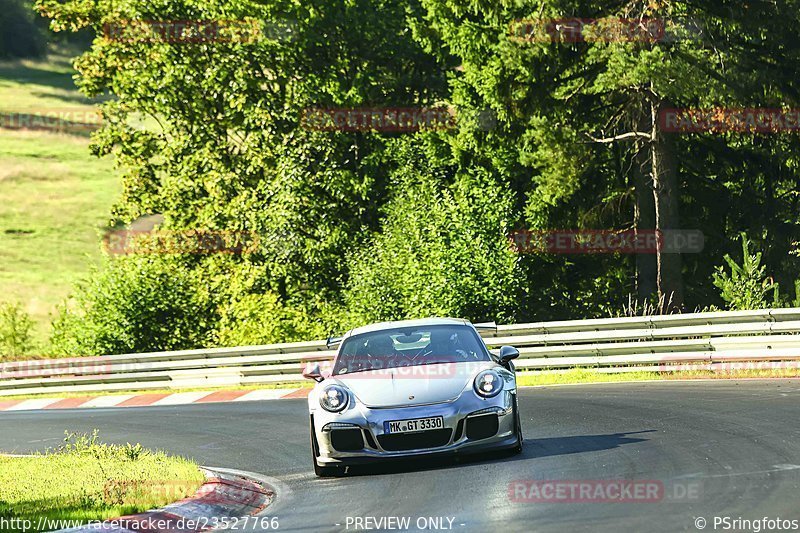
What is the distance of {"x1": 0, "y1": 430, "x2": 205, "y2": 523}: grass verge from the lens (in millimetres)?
9680

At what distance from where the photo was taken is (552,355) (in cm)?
2194

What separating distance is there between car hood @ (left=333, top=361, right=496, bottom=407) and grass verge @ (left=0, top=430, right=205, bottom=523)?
165 centimetres

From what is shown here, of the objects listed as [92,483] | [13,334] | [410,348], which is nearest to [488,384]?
[410,348]

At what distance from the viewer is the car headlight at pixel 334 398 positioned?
11.5 m

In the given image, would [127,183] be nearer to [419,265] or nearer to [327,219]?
[327,219]

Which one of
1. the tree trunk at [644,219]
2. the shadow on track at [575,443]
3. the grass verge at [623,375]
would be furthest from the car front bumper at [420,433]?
the tree trunk at [644,219]

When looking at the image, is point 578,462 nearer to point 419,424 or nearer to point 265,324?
point 419,424

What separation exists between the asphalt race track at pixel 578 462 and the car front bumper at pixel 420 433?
20 centimetres

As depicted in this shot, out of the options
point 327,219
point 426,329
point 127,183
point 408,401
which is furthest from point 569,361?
point 127,183

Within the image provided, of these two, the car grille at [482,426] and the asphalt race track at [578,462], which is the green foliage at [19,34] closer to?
the asphalt race track at [578,462]

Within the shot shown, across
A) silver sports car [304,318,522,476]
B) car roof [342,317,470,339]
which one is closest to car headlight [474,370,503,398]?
silver sports car [304,318,522,476]

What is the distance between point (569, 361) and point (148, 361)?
10.7 m

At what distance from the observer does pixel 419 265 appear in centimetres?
2806

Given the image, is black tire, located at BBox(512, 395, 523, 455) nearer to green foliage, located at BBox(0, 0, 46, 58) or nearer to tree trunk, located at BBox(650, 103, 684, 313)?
tree trunk, located at BBox(650, 103, 684, 313)
